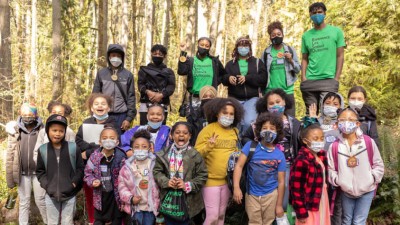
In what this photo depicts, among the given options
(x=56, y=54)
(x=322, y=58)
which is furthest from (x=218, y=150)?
(x=56, y=54)

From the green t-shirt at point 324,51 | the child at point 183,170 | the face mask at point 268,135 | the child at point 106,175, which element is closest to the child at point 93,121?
the child at point 106,175

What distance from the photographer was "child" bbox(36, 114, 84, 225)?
5.22 m

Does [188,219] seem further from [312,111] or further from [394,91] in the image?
[394,91]

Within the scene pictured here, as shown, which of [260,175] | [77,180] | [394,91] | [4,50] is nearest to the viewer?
[260,175]

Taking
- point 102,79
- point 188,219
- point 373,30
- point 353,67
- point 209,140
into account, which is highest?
point 373,30

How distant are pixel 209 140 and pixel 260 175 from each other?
0.83 meters

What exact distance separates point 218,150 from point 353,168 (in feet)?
5.88

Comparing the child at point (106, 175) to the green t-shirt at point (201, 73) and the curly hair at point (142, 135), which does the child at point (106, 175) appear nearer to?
the curly hair at point (142, 135)

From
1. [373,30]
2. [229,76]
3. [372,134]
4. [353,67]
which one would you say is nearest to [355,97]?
[372,134]

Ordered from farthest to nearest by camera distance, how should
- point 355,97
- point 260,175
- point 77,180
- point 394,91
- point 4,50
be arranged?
point 4,50, point 394,91, point 355,97, point 77,180, point 260,175

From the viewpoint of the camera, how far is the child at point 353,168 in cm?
492

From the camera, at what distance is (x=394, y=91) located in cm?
1122

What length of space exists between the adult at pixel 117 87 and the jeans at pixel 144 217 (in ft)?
6.16

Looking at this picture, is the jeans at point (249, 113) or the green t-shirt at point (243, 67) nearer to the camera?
the jeans at point (249, 113)
